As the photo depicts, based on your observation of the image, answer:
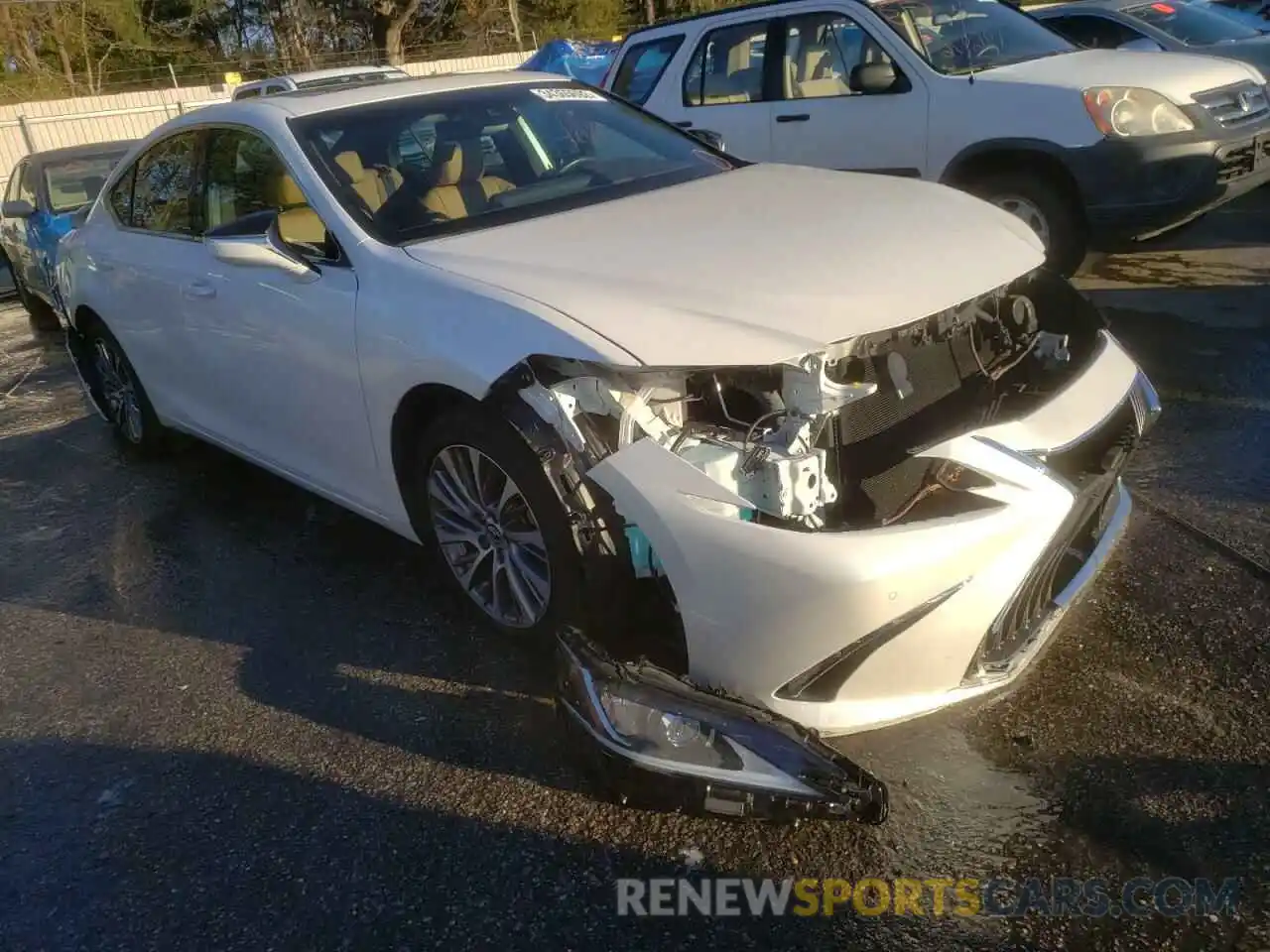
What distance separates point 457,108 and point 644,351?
6.69 feet

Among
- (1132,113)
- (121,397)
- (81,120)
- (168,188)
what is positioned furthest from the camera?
(81,120)

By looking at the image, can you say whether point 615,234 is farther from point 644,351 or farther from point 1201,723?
point 1201,723

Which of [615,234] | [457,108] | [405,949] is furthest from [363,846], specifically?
[457,108]

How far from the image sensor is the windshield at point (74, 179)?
969 centimetres

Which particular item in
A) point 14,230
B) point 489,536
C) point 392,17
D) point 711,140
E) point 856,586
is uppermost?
point 392,17

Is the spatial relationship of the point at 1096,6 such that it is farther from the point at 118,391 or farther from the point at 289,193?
the point at 118,391

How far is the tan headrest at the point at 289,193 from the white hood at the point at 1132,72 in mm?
4282

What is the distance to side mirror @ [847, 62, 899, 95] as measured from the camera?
6.59 m

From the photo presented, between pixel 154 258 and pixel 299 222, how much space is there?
131 cm

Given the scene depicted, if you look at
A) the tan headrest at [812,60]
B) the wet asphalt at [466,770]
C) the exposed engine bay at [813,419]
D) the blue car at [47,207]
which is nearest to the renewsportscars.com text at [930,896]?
the wet asphalt at [466,770]

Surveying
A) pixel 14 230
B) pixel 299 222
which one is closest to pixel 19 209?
pixel 14 230

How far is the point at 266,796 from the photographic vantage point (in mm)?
2947

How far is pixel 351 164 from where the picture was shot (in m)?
3.82

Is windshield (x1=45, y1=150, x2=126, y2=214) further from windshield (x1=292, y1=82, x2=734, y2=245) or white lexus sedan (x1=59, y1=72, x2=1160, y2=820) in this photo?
windshield (x1=292, y1=82, x2=734, y2=245)
